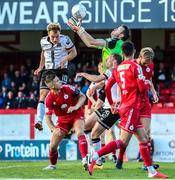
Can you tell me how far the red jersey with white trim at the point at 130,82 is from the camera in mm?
11742

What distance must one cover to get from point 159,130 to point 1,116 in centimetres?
387

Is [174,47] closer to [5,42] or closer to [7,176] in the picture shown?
[5,42]

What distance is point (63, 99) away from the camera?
12766mm

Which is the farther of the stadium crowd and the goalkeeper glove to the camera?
the stadium crowd

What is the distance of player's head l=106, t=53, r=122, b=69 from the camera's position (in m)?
13.3

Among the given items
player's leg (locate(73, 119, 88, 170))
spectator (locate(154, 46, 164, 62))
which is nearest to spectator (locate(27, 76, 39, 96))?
spectator (locate(154, 46, 164, 62))

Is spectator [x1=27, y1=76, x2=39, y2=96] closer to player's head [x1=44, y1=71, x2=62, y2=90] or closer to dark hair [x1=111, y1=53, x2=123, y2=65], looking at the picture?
dark hair [x1=111, y1=53, x2=123, y2=65]

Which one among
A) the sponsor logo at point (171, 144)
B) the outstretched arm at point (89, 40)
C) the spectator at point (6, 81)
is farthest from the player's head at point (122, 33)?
the spectator at point (6, 81)

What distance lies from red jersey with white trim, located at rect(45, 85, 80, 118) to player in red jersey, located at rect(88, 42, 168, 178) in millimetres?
Answer: 1092

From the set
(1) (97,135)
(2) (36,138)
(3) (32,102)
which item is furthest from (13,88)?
(1) (97,135)

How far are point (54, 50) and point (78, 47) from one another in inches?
524

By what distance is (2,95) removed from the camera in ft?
76.9

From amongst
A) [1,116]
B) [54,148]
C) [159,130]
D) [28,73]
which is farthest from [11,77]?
[54,148]

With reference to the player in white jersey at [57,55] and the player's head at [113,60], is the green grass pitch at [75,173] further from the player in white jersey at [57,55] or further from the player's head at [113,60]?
the player's head at [113,60]
